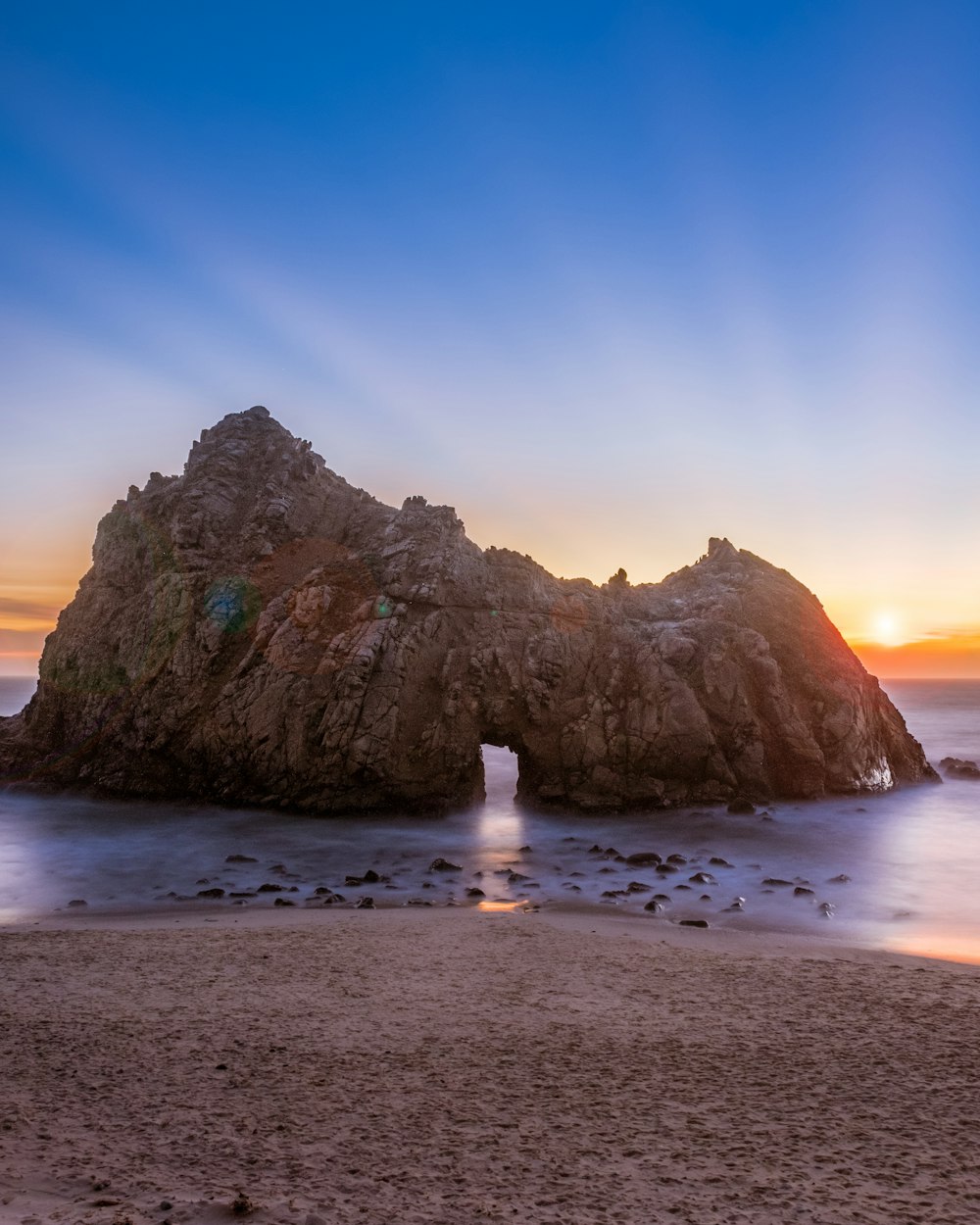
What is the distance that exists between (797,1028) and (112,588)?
29.8m

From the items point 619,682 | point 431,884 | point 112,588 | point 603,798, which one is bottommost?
point 431,884

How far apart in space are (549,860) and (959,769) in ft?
79.3

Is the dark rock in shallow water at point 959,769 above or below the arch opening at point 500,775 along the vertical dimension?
above

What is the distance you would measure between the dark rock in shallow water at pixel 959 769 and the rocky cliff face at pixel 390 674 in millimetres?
4437

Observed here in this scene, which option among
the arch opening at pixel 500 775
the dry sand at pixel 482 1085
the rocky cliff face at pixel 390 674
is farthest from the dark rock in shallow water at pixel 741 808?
the dry sand at pixel 482 1085

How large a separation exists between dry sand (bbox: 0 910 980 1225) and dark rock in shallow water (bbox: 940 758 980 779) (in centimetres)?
2670

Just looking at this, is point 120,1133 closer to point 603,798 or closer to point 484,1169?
point 484,1169

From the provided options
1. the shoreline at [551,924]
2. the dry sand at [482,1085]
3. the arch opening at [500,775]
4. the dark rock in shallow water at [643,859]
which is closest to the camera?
the dry sand at [482,1085]

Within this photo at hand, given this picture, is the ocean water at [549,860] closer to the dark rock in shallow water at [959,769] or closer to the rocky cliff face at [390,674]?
the rocky cliff face at [390,674]

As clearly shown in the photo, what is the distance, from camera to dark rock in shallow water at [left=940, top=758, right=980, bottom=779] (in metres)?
34.3

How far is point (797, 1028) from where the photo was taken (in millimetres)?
8734

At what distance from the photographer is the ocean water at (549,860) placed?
1653 centimetres

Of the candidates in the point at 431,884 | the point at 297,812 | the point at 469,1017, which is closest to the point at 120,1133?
the point at 469,1017

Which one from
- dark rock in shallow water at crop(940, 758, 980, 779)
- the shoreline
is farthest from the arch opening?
dark rock in shallow water at crop(940, 758, 980, 779)
